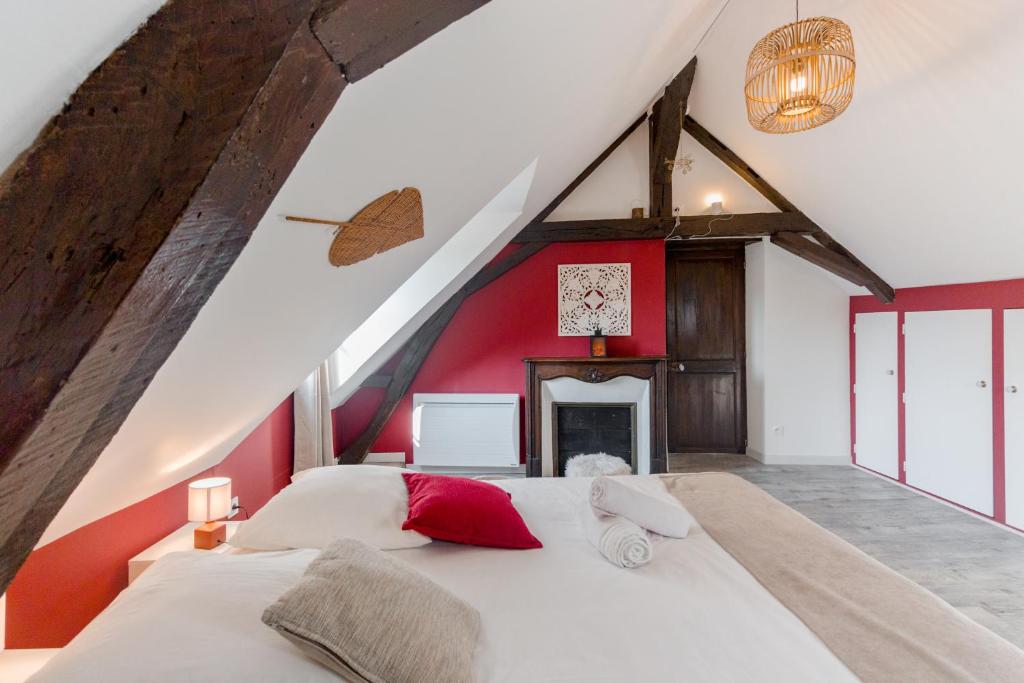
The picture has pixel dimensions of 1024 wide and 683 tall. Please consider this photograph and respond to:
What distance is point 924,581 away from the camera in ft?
8.13

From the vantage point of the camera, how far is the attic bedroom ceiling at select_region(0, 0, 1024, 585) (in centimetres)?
97

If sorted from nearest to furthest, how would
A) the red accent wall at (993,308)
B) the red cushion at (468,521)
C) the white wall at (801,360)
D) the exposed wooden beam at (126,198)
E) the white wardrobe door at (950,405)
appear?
the exposed wooden beam at (126,198) < the red cushion at (468,521) < the red accent wall at (993,308) < the white wardrobe door at (950,405) < the white wall at (801,360)

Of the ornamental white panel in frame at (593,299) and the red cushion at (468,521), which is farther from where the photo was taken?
the ornamental white panel in frame at (593,299)

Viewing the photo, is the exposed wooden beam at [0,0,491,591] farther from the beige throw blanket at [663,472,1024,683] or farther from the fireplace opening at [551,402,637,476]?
the fireplace opening at [551,402,637,476]

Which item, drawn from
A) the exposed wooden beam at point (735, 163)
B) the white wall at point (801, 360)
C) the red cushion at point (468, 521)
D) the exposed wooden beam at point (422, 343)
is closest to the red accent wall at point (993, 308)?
the white wall at point (801, 360)

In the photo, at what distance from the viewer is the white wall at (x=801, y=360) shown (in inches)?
180

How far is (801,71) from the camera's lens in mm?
2113

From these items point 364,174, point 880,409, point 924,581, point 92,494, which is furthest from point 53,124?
point 880,409

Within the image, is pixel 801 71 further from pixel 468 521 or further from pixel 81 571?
pixel 81 571

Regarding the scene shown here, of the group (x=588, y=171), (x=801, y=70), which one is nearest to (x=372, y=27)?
(x=801, y=70)

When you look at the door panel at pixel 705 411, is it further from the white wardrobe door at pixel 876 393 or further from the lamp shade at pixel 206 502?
the lamp shade at pixel 206 502

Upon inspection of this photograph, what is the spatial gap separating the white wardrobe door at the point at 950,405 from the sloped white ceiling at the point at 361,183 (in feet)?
10.6

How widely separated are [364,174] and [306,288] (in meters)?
0.42

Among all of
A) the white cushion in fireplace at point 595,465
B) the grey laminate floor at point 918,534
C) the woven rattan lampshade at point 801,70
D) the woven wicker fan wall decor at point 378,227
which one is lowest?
the grey laminate floor at point 918,534
